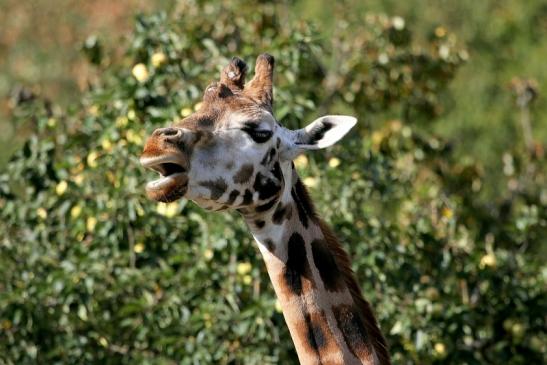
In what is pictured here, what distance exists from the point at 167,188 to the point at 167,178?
0.13 ft

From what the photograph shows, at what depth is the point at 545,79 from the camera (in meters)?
19.5

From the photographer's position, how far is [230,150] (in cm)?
566

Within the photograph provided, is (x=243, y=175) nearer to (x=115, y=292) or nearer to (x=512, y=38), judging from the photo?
(x=115, y=292)

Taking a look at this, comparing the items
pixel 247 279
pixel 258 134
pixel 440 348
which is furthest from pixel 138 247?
pixel 258 134

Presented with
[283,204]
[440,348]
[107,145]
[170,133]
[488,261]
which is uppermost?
[170,133]

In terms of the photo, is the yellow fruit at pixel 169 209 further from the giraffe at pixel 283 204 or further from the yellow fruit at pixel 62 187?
the giraffe at pixel 283 204

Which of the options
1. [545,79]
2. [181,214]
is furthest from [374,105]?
[545,79]

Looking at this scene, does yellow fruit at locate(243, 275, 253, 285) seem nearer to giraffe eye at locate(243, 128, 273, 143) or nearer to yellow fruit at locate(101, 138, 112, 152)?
yellow fruit at locate(101, 138, 112, 152)

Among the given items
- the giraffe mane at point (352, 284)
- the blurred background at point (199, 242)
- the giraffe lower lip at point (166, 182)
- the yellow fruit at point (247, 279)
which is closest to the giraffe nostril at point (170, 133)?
the giraffe lower lip at point (166, 182)

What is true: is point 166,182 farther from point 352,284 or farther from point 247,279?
point 247,279

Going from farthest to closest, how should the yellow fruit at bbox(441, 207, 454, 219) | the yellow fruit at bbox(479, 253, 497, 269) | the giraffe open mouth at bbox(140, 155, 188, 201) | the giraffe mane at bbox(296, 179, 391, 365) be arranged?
1. the yellow fruit at bbox(441, 207, 454, 219)
2. the yellow fruit at bbox(479, 253, 497, 269)
3. the giraffe mane at bbox(296, 179, 391, 365)
4. the giraffe open mouth at bbox(140, 155, 188, 201)

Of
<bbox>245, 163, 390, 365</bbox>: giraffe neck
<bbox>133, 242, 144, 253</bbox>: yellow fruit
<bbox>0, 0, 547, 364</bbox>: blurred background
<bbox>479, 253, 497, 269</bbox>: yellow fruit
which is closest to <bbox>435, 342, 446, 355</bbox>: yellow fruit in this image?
<bbox>0, 0, 547, 364</bbox>: blurred background

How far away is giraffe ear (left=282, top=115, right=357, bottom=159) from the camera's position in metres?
5.83

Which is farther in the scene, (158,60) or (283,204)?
(158,60)
